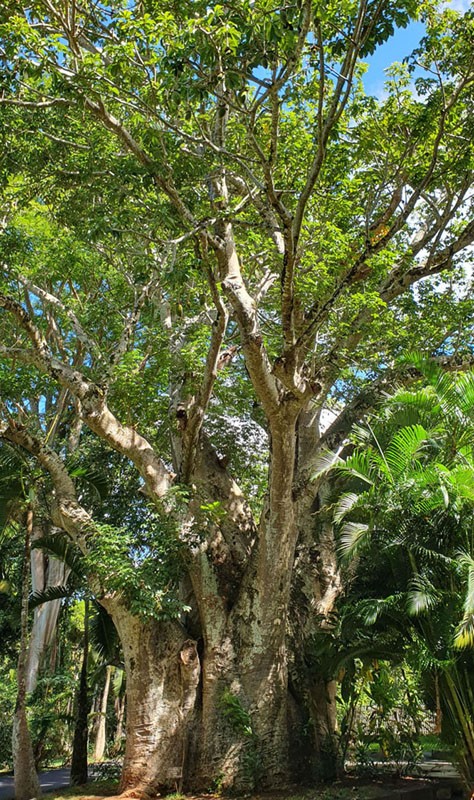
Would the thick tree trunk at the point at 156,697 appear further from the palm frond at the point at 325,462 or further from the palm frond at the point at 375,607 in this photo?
the palm frond at the point at 325,462

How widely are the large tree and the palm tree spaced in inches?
45.1

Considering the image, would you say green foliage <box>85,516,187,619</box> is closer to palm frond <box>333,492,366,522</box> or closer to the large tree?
the large tree

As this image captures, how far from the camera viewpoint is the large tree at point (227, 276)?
6828mm

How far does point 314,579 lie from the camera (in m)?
10.2

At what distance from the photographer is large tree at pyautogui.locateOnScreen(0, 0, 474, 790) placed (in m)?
6.83

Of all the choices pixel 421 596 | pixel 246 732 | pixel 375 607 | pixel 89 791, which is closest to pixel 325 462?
pixel 375 607

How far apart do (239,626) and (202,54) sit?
23.0 ft

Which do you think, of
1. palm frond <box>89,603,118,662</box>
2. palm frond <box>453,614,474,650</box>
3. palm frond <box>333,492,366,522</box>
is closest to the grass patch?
palm frond <box>89,603,118,662</box>

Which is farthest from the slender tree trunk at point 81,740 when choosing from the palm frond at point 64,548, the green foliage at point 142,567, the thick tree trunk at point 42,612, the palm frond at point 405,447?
the palm frond at point 405,447

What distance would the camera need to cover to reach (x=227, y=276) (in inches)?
318

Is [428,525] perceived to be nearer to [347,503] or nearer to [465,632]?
[347,503]

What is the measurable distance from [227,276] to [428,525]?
398 centimetres

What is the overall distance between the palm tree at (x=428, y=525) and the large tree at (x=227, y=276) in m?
1.14

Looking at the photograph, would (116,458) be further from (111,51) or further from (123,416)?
(111,51)
